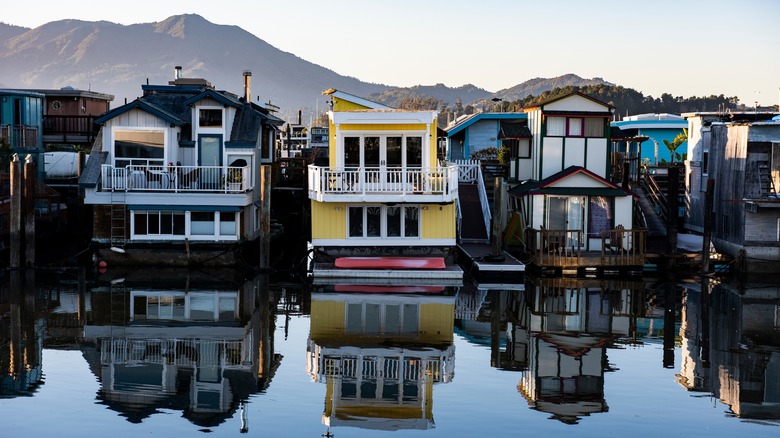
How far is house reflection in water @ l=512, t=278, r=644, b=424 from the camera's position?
21047 millimetres

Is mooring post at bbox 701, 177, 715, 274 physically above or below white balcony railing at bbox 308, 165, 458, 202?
below

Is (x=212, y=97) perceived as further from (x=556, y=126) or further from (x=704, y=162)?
(x=704, y=162)

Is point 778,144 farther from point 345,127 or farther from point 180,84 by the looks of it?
point 180,84

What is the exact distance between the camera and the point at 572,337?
26734 mm

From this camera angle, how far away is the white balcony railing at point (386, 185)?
34188 mm

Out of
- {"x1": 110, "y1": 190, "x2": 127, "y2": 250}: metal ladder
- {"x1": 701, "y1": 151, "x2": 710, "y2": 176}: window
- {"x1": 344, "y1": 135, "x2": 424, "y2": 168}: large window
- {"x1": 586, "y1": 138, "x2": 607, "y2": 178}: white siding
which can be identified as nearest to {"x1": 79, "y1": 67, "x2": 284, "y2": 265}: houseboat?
{"x1": 110, "y1": 190, "x2": 127, "y2": 250}: metal ladder

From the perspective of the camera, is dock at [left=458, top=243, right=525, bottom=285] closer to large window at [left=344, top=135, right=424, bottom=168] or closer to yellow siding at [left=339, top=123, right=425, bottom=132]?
large window at [left=344, top=135, right=424, bottom=168]

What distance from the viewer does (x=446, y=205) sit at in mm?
35438

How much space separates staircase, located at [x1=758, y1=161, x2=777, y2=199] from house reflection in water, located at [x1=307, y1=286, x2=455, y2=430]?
1312cm

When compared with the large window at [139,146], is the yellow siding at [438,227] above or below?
below

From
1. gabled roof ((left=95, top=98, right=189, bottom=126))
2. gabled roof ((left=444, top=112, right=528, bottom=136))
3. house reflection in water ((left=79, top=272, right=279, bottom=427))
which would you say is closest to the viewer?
house reflection in water ((left=79, top=272, right=279, bottom=427))

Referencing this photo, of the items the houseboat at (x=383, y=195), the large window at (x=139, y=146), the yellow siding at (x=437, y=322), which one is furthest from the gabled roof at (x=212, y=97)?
the yellow siding at (x=437, y=322)

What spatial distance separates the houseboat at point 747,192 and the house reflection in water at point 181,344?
18.3m

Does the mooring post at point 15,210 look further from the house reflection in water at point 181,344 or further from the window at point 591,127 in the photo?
the window at point 591,127
